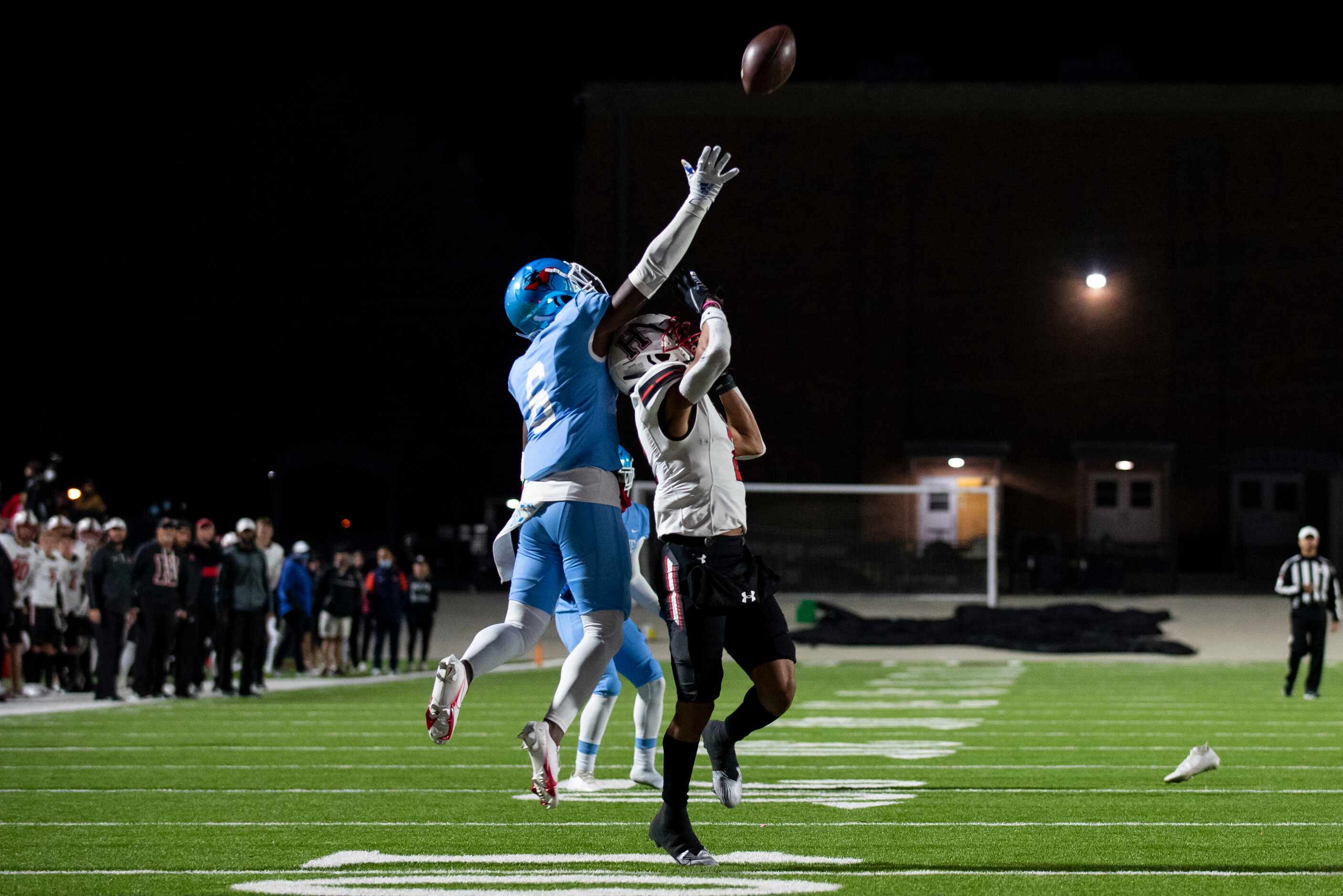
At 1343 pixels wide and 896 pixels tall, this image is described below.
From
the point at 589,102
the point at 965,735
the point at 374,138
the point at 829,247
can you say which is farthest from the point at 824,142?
the point at 965,735

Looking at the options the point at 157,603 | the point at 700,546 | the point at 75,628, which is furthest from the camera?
the point at 75,628

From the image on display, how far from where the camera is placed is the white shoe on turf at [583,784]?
7.97 m

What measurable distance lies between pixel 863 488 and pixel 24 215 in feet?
48.1

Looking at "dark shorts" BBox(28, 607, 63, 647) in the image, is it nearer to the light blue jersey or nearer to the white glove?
the light blue jersey

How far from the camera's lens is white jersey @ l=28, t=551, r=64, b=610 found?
54.0ft

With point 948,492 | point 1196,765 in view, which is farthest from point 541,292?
point 948,492

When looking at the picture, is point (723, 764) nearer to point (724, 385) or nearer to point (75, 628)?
point (724, 385)

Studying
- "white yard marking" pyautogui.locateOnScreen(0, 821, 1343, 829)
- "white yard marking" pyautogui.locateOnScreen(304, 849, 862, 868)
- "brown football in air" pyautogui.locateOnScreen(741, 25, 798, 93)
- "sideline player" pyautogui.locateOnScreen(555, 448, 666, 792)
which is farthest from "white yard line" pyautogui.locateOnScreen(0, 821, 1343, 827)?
"brown football in air" pyautogui.locateOnScreen(741, 25, 798, 93)

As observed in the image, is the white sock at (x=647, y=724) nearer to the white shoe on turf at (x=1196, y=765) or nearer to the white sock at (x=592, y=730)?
the white sock at (x=592, y=730)

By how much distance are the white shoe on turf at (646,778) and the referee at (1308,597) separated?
32.4 feet

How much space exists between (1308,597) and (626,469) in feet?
37.7

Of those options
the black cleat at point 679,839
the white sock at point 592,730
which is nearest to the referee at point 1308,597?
the white sock at point 592,730

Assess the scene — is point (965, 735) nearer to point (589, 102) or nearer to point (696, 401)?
point (696, 401)

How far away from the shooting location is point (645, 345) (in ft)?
20.5
